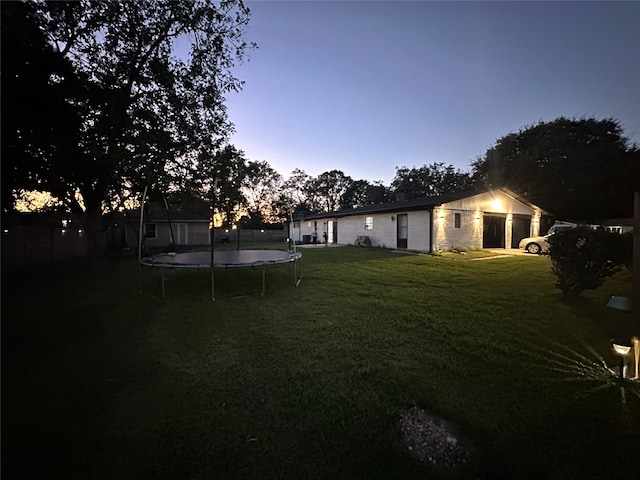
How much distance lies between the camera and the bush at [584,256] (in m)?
5.55

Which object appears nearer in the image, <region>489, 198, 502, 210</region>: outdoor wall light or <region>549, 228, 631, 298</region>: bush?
<region>549, 228, 631, 298</region>: bush

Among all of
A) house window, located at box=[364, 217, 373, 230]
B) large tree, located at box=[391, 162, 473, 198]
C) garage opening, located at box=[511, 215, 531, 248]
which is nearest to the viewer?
garage opening, located at box=[511, 215, 531, 248]

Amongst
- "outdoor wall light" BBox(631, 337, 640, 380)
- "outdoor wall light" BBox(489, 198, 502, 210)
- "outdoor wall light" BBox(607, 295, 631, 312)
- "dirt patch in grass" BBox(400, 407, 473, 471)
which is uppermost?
"outdoor wall light" BBox(489, 198, 502, 210)

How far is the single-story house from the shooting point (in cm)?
1436

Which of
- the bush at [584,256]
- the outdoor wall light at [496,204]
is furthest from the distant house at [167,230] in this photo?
the bush at [584,256]

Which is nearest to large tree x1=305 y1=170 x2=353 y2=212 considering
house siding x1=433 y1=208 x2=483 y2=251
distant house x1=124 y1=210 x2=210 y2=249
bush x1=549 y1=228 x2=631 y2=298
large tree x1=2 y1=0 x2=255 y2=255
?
distant house x1=124 y1=210 x2=210 y2=249

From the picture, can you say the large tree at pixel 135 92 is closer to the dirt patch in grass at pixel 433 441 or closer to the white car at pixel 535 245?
the dirt patch in grass at pixel 433 441

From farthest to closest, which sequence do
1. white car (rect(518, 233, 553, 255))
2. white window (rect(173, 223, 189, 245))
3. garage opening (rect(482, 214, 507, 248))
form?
white window (rect(173, 223, 189, 245)) → garage opening (rect(482, 214, 507, 248)) → white car (rect(518, 233, 553, 255))

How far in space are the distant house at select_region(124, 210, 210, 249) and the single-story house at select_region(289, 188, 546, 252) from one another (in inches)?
480

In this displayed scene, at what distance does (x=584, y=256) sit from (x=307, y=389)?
6.06m

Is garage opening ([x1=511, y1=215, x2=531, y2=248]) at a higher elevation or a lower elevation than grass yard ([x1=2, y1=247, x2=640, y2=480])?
higher

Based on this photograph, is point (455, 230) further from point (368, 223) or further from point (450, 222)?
point (368, 223)

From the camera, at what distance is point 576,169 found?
71.7ft

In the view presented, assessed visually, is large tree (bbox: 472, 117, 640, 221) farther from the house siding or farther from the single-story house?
the house siding
